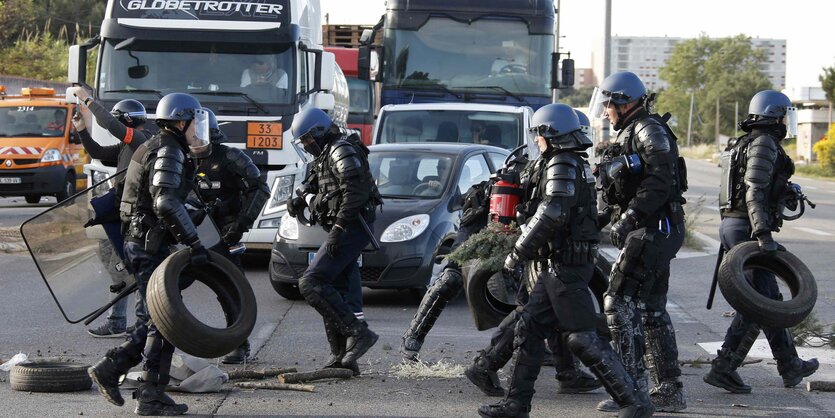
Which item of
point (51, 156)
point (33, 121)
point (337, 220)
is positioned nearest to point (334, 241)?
point (337, 220)

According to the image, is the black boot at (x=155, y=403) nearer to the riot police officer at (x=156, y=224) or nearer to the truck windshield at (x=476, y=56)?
the riot police officer at (x=156, y=224)

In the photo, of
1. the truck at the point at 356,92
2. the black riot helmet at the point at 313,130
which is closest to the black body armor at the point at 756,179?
the black riot helmet at the point at 313,130

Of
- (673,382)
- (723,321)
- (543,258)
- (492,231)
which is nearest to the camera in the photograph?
(543,258)

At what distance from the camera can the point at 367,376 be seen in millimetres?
8062

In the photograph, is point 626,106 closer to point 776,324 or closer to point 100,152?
point 776,324

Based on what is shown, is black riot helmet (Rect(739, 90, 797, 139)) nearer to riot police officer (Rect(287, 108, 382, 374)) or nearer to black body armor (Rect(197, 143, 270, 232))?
riot police officer (Rect(287, 108, 382, 374))

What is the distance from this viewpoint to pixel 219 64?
14711 mm

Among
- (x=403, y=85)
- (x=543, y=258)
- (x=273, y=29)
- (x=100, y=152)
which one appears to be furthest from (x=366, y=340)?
(x=403, y=85)

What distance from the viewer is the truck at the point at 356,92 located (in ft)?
85.6

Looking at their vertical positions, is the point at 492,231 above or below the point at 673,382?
above

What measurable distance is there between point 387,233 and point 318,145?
3.21 meters

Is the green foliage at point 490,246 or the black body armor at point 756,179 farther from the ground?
A: the black body armor at point 756,179

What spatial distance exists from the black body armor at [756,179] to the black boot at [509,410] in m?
2.07

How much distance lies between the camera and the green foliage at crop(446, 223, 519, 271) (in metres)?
7.54
